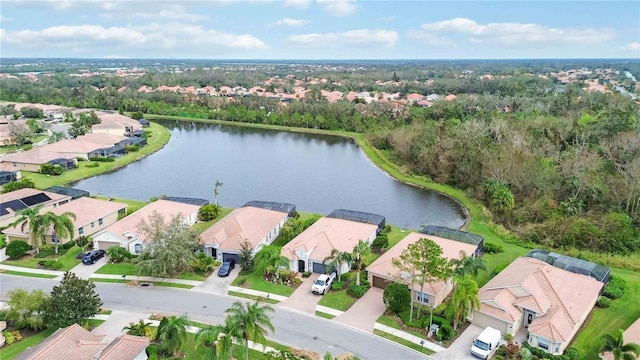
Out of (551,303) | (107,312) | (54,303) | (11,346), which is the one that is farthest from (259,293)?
(551,303)

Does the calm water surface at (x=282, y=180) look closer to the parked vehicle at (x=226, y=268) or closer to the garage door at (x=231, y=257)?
the garage door at (x=231, y=257)

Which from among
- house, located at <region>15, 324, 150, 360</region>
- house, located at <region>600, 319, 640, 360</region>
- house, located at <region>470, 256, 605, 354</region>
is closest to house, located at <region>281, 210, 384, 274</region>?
house, located at <region>470, 256, 605, 354</region>

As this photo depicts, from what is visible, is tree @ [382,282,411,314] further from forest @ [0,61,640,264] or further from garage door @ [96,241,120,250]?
garage door @ [96,241,120,250]

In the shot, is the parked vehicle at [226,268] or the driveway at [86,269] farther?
the driveway at [86,269]

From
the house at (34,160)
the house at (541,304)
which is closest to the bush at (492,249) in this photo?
the house at (541,304)

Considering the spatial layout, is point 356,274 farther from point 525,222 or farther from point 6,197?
point 6,197

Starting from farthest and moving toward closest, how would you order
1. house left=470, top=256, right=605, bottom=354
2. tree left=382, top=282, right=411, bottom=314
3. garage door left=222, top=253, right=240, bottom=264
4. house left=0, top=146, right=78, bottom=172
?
house left=0, top=146, right=78, bottom=172, garage door left=222, top=253, right=240, bottom=264, tree left=382, top=282, right=411, bottom=314, house left=470, top=256, right=605, bottom=354

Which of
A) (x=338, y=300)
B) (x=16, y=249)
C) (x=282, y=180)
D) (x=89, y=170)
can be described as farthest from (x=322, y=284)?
(x=89, y=170)

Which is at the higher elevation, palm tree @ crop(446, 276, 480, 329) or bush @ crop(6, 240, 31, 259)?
palm tree @ crop(446, 276, 480, 329)
